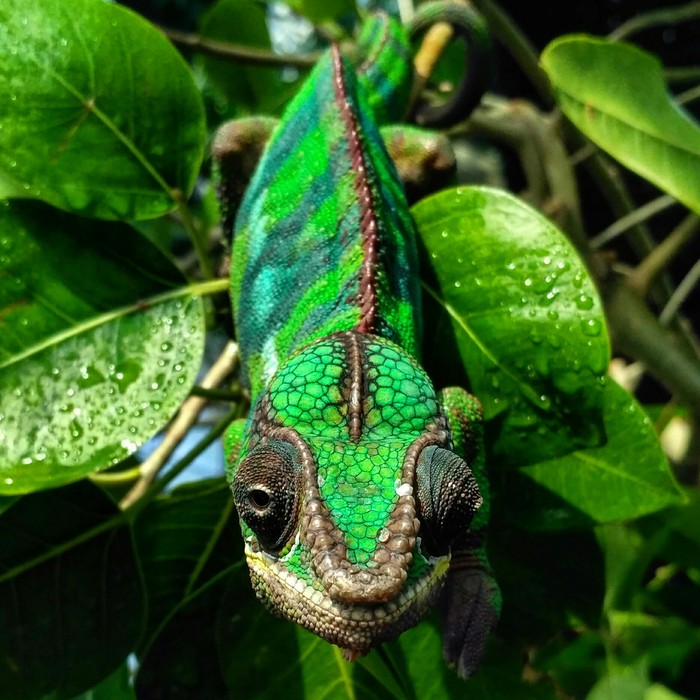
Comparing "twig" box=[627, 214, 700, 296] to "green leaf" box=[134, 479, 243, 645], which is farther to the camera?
"twig" box=[627, 214, 700, 296]

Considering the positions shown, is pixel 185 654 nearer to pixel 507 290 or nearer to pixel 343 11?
pixel 507 290

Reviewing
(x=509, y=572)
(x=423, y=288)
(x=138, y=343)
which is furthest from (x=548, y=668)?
(x=138, y=343)

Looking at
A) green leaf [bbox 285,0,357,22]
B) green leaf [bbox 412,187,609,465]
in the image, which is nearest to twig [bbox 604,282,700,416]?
green leaf [bbox 412,187,609,465]

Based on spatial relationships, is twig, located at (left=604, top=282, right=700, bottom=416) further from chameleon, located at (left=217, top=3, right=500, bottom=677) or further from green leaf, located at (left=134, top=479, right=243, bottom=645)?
green leaf, located at (left=134, top=479, right=243, bottom=645)

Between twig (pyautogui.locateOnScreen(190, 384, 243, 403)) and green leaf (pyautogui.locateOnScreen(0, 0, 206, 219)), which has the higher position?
green leaf (pyautogui.locateOnScreen(0, 0, 206, 219))

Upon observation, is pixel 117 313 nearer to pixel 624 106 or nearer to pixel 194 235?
pixel 194 235

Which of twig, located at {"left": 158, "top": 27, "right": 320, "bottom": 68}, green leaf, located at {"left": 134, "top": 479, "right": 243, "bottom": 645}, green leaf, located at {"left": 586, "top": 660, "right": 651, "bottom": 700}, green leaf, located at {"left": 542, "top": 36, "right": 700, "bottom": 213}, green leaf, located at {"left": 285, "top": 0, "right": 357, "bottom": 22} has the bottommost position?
green leaf, located at {"left": 586, "top": 660, "right": 651, "bottom": 700}

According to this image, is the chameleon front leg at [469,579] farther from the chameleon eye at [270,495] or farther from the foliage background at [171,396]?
the chameleon eye at [270,495]
